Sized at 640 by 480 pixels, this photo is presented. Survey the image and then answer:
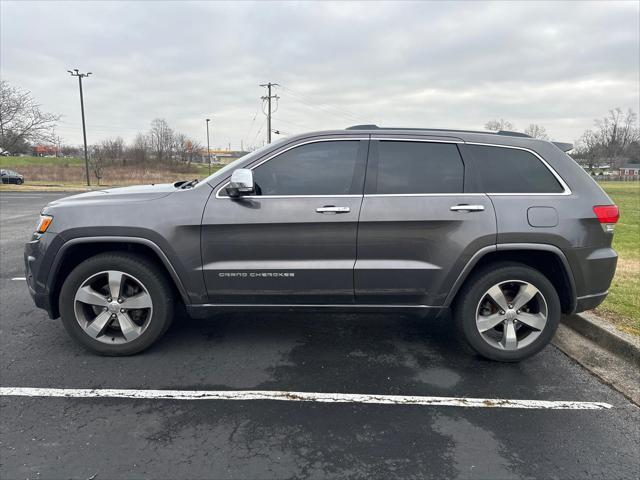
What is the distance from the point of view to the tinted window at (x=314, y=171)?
10.8 feet

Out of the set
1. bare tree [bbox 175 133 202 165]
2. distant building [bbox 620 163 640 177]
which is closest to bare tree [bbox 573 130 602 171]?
distant building [bbox 620 163 640 177]

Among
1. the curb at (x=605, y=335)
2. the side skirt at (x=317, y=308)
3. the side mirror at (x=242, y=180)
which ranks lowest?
the curb at (x=605, y=335)

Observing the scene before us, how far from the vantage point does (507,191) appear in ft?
10.8

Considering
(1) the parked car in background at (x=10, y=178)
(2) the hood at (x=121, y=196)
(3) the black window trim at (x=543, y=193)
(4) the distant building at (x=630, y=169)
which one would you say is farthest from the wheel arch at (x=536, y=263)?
(4) the distant building at (x=630, y=169)

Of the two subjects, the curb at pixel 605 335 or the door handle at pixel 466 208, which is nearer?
the door handle at pixel 466 208

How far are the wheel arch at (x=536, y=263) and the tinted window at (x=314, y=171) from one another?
3.55ft

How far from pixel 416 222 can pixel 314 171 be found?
35.4 inches

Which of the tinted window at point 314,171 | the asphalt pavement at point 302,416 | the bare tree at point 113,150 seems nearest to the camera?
the asphalt pavement at point 302,416

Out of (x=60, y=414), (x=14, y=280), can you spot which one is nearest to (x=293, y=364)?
(x=60, y=414)

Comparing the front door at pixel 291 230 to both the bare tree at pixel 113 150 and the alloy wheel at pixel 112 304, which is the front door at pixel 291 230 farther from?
the bare tree at pixel 113 150

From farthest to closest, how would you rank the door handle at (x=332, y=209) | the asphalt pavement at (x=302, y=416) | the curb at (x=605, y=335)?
the curb at (x=605, y=335)
the door handle at (x=332, y=209)
the asphalt pavement at (x=302, y=416)

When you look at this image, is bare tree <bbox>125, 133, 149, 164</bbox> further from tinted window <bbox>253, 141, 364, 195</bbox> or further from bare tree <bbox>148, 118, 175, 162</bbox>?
tinted window <bbox>253, 141, 364, 195</bbox>

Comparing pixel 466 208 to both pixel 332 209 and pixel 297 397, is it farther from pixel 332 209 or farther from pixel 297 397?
pixel 297 397

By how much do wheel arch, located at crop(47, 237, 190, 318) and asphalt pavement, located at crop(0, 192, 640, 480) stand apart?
56 centimetres
